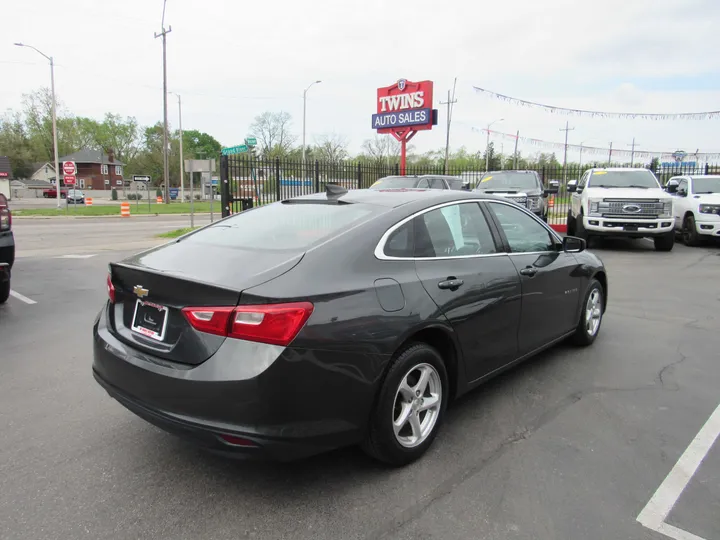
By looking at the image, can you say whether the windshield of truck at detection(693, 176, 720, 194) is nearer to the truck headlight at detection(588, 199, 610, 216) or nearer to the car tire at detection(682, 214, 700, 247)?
the car tire at detection(682, 214, 700, 247)

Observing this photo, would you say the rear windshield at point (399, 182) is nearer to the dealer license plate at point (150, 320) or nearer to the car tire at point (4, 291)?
the car tire at point (4, 291)

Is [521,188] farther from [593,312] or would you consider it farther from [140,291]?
[140,291]

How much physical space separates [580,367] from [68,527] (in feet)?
13.1

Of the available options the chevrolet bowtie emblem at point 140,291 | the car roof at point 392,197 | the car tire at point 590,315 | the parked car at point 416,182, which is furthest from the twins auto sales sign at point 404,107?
the chevrolet bowtie emblem at point 140,291

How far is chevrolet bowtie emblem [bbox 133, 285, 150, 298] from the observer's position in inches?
108

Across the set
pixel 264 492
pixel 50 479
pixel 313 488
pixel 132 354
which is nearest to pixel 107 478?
pixel 50 479

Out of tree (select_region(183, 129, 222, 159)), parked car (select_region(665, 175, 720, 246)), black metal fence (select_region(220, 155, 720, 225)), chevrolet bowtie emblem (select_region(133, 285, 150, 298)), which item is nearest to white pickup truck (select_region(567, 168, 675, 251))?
parked car (select_region(665, 175, 720, 246))

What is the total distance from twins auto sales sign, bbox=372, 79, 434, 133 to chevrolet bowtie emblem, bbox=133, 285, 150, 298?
69.0 ft

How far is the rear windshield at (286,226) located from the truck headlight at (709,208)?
12.9 meters

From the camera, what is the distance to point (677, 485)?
2785 mm

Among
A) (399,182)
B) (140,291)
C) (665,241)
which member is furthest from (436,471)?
(665,241)

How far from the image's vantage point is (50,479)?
2789 millimetres

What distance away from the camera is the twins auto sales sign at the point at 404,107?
73.5 ft

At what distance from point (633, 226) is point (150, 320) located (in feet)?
38.9
